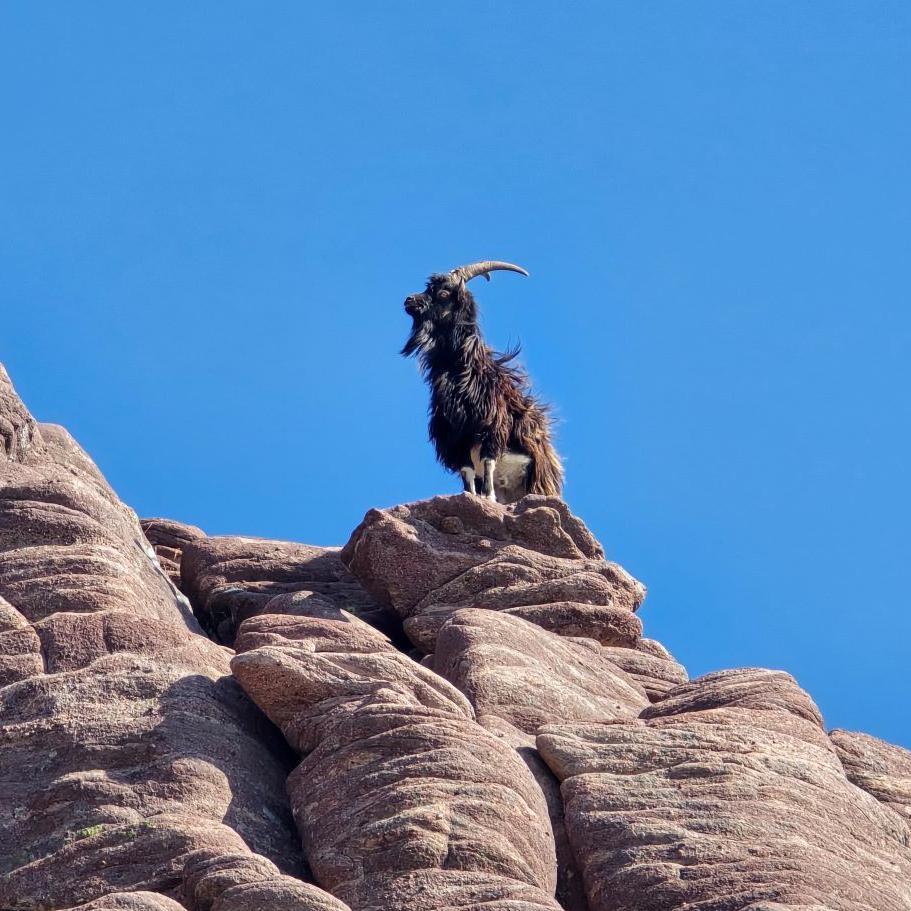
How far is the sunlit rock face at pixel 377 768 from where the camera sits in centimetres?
816

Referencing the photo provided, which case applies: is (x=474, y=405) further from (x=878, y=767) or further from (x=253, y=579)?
(x=878, y=767)

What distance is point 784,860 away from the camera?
852 cm

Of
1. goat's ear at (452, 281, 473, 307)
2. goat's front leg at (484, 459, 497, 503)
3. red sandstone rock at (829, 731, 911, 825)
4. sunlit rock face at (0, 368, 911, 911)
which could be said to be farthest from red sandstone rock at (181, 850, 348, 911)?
goat's ear at (452, 281, 473, 307)

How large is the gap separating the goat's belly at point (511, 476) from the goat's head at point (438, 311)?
6.12ft

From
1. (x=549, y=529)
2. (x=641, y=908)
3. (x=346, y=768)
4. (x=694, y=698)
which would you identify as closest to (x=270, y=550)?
(x=549, y=529)

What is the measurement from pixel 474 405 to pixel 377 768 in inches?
386

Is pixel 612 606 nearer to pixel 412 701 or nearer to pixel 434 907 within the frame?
pixel 412 701

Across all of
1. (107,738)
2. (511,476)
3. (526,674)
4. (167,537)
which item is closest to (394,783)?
(107,738)

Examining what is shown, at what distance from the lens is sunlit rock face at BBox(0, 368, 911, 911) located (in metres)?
8.16

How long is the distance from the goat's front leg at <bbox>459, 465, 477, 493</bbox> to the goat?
0.01 m

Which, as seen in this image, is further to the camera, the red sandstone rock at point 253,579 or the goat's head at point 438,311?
the goat's head at point 438,311

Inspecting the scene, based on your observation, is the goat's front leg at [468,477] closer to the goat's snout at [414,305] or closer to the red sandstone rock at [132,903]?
the goat's snout at [414,305]

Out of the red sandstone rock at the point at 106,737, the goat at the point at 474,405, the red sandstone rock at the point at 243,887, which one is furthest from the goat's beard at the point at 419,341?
the red sandstone rock at the point at 243,887

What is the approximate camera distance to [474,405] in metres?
18.4
